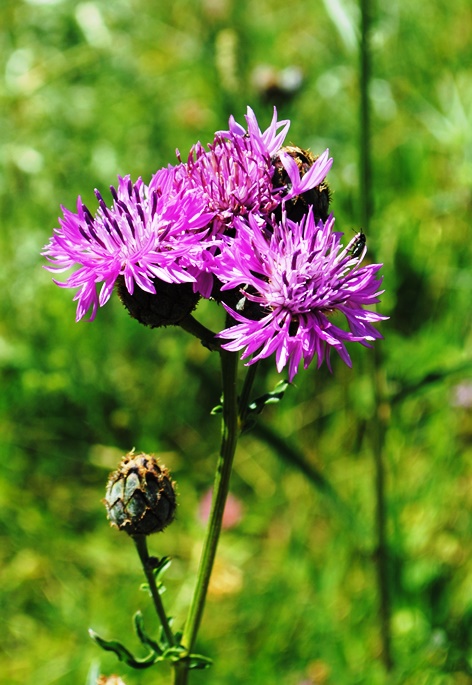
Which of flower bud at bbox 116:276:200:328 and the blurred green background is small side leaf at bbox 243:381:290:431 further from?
the blurred green background

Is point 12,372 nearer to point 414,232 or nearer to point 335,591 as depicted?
point 335,591

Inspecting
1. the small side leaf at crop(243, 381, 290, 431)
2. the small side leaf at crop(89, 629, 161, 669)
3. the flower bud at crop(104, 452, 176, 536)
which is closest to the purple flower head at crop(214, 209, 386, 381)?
the small side leaf at crop(243, 381, 290, 431)

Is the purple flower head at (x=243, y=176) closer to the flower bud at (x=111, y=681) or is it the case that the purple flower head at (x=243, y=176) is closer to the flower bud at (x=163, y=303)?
the flower bud at (x=163, y=303)

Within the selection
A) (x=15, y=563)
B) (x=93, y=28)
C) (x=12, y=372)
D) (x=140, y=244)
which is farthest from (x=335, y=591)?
(x=93, y=28)

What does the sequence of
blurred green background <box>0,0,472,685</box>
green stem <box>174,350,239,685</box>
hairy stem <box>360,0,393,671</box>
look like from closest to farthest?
green stem <box>174,350,239,685</box> < hairy stem <box>360,0,393,671</box> < blurred green background <box>0,0,472,685</box>

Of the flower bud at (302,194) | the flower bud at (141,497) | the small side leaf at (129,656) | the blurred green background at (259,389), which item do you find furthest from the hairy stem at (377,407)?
the small side leaf at (129,656)

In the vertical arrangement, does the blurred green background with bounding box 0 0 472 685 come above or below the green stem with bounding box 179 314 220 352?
above
